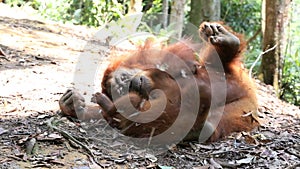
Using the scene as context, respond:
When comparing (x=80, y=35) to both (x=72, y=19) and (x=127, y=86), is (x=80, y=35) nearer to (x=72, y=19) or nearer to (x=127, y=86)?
(x=72, y=19)

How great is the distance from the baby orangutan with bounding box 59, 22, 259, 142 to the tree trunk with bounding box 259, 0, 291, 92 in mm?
1456

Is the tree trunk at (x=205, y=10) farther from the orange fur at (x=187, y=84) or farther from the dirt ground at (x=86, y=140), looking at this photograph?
the orange fur at (x=187, y=84)

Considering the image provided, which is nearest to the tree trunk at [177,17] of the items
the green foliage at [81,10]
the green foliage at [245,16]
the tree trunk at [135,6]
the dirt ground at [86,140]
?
the tree trunk at [135,6]

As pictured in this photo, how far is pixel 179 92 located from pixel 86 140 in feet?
1.86

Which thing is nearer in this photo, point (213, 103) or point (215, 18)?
point (213, 103)

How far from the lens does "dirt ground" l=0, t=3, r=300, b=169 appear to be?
2018 millimetres

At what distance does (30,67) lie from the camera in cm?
394

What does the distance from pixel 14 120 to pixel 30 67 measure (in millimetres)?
1562

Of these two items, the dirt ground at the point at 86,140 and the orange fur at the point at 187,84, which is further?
the orange fur at the point at 187,84

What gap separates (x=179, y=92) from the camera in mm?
2396

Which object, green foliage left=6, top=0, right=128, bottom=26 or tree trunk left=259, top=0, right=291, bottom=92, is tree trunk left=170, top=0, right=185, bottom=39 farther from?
tree trunk left=259, top=0, right=291, bottom=92

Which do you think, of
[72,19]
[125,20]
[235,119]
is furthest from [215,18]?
[72,19]

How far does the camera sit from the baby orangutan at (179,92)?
2.32 m

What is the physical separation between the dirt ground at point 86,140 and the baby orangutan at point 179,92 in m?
0.09
